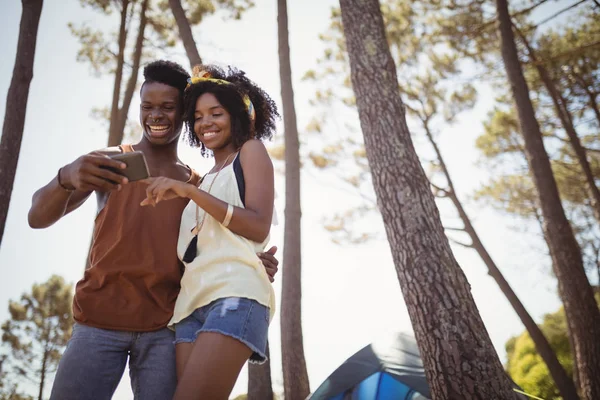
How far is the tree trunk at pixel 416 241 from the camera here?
9.18 ft

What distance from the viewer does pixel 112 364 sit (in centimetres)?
164

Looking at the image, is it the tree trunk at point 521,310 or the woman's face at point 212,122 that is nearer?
the woman's face at point 212,122

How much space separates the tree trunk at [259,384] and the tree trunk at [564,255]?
3.70 meters

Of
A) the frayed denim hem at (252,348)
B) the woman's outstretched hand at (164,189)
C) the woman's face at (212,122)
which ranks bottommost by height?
the frayed denim hem at (252,348)

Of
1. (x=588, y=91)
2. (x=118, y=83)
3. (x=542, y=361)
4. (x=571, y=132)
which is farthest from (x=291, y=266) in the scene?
(x=542, y=361)

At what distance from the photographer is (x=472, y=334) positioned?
2.87m

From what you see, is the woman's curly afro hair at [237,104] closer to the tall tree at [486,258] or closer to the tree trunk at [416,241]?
the tree trunk at [416,241]

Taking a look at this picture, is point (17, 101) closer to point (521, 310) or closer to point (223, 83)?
point (223, 83)

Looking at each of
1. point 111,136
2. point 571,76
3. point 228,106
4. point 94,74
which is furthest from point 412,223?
point 571,76

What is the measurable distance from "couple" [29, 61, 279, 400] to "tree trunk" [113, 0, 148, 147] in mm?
5033

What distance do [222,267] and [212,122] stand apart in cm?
67

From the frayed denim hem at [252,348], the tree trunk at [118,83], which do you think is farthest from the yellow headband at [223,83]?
the tree trunk at [118,83]

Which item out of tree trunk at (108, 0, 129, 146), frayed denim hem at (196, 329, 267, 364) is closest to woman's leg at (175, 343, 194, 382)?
frayed denim hem at (196, 329, 267, 364)

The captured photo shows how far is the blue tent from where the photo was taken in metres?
4.46
